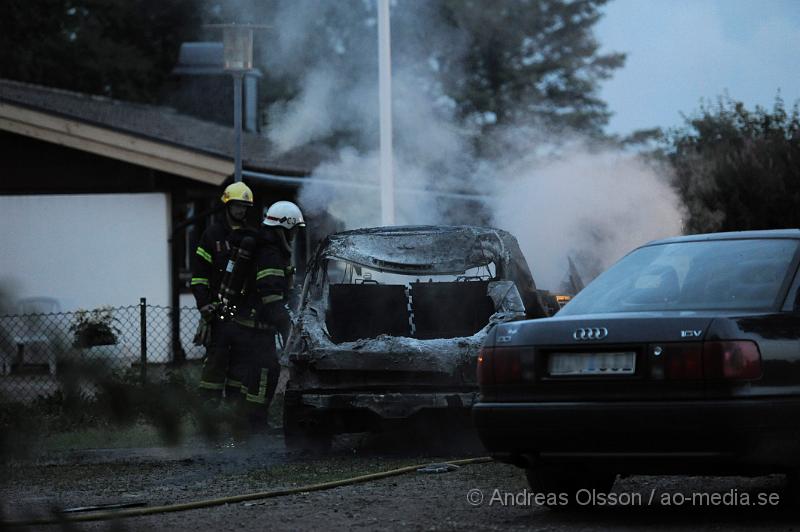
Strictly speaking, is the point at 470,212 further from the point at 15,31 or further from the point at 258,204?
the point at 15,31

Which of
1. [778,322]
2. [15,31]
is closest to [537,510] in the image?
[778,322]

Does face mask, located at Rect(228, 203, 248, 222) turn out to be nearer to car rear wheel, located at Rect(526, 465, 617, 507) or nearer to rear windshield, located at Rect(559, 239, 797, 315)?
rear windshield, located at Rect(559, 239, 797, 315)

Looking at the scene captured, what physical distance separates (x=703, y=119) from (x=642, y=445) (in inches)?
858

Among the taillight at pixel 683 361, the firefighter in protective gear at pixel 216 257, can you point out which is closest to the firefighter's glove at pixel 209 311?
the firefighter in protective gear at pixel 216 257

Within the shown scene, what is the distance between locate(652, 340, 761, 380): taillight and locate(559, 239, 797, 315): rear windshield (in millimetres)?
433

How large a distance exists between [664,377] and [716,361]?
230mm

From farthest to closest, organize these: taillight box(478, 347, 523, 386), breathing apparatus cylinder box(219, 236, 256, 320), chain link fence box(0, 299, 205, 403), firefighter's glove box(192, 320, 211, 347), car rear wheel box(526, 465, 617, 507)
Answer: firefighter's glove box(192, 320, 211, 347)
breathing apparatus cylinder box(219, 236, 256, 320)
car rear wheel box(526, 465, 617, 507)
taillight box(478, 347, 523, 386)
chain link fence box(0, 299, 205, 403)

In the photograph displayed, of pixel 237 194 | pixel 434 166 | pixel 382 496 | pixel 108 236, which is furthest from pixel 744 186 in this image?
pixel 382 496

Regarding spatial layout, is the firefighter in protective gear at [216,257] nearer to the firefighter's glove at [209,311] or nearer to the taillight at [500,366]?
the firefighter's glove at [209,311]

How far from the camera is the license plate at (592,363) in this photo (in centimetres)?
548

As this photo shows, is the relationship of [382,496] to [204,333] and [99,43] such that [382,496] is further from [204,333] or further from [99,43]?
[99,43]

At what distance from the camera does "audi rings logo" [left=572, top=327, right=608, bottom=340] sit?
18.3ft

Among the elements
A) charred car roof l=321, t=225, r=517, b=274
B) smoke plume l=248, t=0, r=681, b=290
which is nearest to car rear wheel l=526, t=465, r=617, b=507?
charred car roof l=321, t=225, r=517, b=274

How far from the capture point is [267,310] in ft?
34.1
